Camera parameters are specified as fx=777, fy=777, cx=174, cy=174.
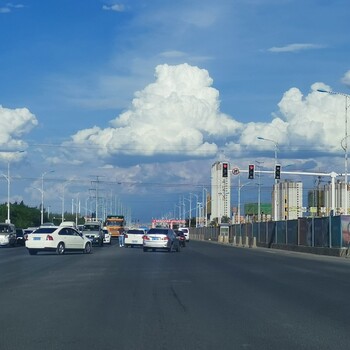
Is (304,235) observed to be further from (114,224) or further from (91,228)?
(114,224)

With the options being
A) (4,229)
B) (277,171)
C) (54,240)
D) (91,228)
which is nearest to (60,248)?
(54,240)

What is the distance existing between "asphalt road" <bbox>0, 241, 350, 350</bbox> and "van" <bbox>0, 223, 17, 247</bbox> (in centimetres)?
4000

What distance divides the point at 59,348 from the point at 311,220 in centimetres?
4695

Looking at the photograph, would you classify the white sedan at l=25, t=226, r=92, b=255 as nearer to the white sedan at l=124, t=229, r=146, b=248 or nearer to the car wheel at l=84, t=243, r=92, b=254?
the car wheel at l=84, t=243, r=92, b=254

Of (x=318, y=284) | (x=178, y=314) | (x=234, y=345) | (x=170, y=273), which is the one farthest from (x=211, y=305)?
(x=170, y=273)

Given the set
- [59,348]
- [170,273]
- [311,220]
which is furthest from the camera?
[311,220]

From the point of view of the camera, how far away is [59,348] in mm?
11477

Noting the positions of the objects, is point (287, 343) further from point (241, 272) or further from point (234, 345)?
point (241, 272)

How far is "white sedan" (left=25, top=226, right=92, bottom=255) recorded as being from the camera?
44406 millimetres

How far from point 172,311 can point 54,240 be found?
2919cm

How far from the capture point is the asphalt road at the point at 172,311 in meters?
12.2

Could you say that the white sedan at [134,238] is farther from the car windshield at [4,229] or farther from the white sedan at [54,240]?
the white sedan at [54,240]

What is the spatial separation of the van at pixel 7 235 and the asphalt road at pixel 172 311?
40.0 m

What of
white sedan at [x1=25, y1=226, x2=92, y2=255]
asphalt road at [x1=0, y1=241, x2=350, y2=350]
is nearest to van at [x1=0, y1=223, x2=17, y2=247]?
white sedan at [x1=25, y1=226, x2=92, y2=255]
